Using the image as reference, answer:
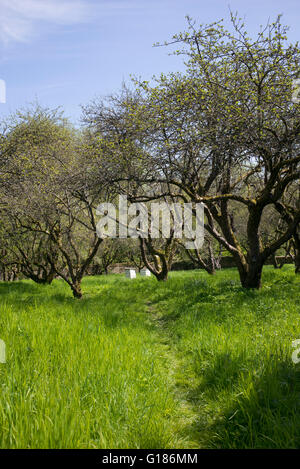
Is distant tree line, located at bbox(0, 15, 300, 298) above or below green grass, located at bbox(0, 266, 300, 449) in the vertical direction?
above

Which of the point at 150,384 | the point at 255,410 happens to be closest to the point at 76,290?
the point at 150,384

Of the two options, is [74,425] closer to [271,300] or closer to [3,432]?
[3,432]

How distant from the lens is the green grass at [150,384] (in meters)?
2.82

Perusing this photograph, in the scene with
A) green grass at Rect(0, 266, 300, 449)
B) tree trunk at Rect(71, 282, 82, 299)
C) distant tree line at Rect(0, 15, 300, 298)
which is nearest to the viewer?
green grass at Rect(0, 266, 300, 449)

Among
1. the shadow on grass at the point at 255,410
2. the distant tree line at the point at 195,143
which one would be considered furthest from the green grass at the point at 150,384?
the distant tree line at the point at 195,143

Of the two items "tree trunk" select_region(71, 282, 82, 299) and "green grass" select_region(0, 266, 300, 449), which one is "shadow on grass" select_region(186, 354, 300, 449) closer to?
"green grass" select_region(0, 266, 300, 449)

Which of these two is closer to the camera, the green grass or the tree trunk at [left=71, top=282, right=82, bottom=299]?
the green grass

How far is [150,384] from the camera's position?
4.14 m

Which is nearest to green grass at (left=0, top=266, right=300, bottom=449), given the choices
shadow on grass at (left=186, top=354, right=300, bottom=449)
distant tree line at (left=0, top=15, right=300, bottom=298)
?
shadow on grass at (left=186, top=354, right=300, bottom=449)

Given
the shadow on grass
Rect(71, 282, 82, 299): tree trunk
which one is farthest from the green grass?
Rect(71, 282, 82, 299): tree trunk

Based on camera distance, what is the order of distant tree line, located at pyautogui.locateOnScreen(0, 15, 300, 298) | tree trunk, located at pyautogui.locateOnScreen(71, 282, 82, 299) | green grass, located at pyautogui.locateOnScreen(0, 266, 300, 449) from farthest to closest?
tree trunk, located at pyautogui.locateOnScreen(71, 282, 82, 299)
distant tree line, located at pyautogui.locateOnScreen(0, 15, 300, 298)
green grass, located at pyautogui.locateOnScreen(0, 266, 300, 449)

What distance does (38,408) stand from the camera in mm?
2934

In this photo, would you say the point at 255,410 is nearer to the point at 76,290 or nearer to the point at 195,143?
the point at 195,143

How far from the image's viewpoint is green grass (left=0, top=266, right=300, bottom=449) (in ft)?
9.24
